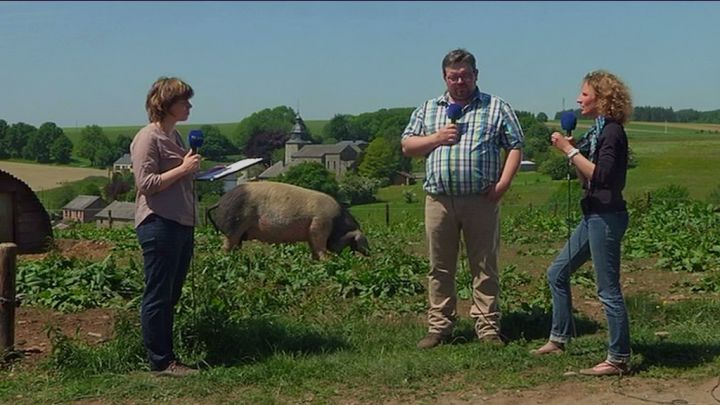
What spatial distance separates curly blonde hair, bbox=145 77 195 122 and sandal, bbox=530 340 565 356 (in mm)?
3017

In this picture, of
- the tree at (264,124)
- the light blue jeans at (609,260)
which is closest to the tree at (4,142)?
the tree at (264,124)

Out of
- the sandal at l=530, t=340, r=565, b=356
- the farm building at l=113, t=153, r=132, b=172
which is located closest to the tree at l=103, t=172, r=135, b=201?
the farm building at l=113, t=153, r=132, b=172

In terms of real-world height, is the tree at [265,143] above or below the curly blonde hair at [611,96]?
below

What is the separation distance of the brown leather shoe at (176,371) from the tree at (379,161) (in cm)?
2150

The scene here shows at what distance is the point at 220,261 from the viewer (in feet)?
32.1

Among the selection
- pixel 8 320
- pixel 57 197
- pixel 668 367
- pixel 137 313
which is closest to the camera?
pixel 668 367

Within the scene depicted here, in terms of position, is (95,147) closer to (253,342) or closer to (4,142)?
(4,142)

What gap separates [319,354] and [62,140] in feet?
102

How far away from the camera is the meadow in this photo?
18.9 feet

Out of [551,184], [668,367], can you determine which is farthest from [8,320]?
[551,184]

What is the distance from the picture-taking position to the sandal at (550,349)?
6445 millimetres

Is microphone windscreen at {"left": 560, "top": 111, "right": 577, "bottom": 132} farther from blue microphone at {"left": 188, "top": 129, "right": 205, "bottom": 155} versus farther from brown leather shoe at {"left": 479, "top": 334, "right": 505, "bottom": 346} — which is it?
blue microphone at {"left": 188, "top": 129, "right": 205, "bottom": 155}

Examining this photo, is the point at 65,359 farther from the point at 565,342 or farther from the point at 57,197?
the point at 57,197

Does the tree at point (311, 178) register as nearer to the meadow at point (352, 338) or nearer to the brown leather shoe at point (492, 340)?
the meadow at point (352, 338)
